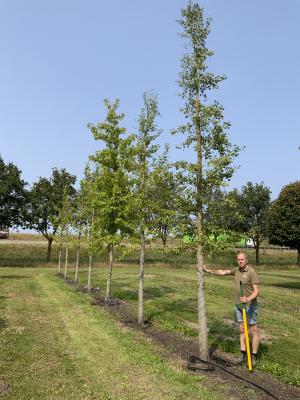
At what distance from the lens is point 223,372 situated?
9523 millimetres

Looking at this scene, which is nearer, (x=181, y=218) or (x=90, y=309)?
(x=181, y=218)

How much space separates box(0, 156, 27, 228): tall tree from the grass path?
39.1 m

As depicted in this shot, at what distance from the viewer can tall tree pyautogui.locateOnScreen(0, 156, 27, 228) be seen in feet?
174

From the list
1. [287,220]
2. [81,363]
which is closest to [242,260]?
[81,363]

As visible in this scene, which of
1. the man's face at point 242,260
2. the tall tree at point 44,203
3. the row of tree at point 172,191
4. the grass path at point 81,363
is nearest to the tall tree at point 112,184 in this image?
the row of tree at point 172,191

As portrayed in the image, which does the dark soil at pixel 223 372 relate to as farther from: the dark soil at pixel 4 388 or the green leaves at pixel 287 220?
the green leaves at pixel 287 220

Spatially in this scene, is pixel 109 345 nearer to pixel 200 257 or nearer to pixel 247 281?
pixel 200 257

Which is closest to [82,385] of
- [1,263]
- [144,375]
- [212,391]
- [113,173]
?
[144,375]

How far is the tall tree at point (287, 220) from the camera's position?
3400 centimetres

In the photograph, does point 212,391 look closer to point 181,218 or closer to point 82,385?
point 82,385

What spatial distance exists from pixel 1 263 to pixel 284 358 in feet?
150

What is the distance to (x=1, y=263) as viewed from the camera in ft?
170

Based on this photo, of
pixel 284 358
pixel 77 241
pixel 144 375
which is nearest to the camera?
pixel 144 375

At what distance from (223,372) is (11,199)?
4802 centimetres
